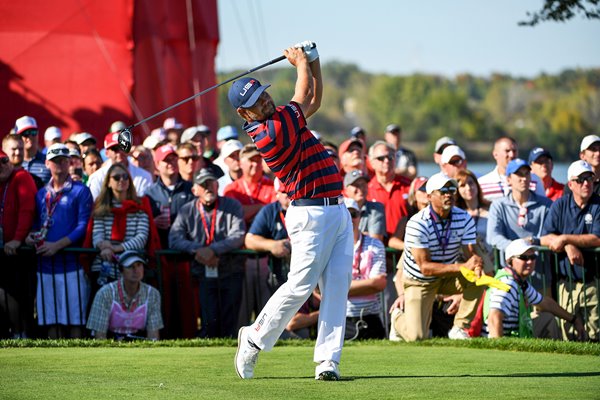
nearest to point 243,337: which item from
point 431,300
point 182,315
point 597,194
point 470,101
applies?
point 431,300

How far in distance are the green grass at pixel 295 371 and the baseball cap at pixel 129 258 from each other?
1071mm

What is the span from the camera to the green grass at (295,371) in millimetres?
7785

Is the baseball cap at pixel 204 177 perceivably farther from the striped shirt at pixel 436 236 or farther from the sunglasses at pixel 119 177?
the striped shirt at pixel 436 236

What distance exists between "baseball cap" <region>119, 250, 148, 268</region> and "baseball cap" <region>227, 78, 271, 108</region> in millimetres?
4121

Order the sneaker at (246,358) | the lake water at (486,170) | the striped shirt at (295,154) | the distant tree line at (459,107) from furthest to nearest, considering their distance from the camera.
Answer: the distant tree line at (459,107), the lake water at (486,170), the sneaker at (246,358), the striped shirt at (295,154)

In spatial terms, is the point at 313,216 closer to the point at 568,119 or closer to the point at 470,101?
the point at 568,119

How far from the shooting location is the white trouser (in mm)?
8484

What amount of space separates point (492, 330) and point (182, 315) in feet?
11.2

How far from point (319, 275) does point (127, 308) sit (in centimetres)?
398

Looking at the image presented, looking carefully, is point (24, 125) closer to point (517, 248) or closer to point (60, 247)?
point (60, 247)

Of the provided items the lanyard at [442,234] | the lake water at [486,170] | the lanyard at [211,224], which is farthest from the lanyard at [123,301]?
the lake water at [486,170]

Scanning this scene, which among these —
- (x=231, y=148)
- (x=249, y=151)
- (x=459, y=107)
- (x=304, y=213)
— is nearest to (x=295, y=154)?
(x=304, y=213)

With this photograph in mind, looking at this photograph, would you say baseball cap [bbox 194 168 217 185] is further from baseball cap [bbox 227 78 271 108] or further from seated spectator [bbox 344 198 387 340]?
baseball cap [bbox 227 78 271 108]

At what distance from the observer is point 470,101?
11100 cm
